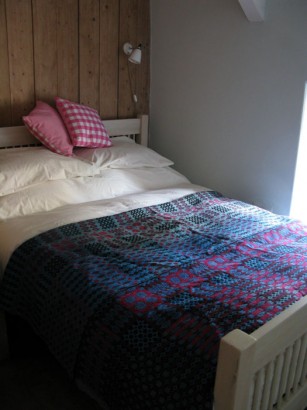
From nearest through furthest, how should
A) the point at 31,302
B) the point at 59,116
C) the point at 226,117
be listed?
the point at 31,302, the point at 59,116, the point at 226,117

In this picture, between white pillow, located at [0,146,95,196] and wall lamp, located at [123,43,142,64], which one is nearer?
white pillow, located at [0,146,95,196]

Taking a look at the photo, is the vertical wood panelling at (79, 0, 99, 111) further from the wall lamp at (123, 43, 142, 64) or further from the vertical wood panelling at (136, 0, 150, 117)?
the vertical wood panelling at (136, 0, 150, 117)

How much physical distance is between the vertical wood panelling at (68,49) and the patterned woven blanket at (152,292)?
122 cm

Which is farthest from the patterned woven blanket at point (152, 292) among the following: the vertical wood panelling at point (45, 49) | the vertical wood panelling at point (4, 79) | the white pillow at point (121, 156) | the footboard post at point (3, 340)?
the vertical wood panelling at point (45, 49)

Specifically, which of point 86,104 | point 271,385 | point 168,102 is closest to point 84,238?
point 271,385

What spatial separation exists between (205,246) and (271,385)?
837 millimetres

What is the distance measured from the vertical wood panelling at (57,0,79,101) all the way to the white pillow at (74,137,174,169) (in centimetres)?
49

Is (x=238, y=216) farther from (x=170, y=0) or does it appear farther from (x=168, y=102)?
(x=170, y=0)

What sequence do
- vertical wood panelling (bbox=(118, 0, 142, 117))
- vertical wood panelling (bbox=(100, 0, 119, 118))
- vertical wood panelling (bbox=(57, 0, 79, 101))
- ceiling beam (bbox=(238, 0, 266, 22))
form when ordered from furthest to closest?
vertical wood panelling (bbox=(118, 0, 142, 117)) → vertical wood panelling (bbox=(100, 0, 119, 118)) → vertical wood panelling (bbox=(57, 0, 79, 101)) → ceiling beam (bbox=(238, 0, 266, 22))

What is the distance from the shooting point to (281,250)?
2.10 metres

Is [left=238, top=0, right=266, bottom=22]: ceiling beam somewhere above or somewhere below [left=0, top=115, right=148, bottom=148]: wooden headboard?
above

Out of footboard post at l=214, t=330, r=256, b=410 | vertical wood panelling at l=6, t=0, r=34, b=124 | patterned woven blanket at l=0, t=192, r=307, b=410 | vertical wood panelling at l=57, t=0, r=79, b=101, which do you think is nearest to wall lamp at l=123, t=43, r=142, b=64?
vertical wood panelling at l=57, t=0, r=79, b=101

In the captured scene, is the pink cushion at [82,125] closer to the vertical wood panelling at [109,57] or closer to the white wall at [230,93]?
the vertical wood panelling at [109,57]

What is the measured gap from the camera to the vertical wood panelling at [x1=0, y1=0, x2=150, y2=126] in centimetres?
283
